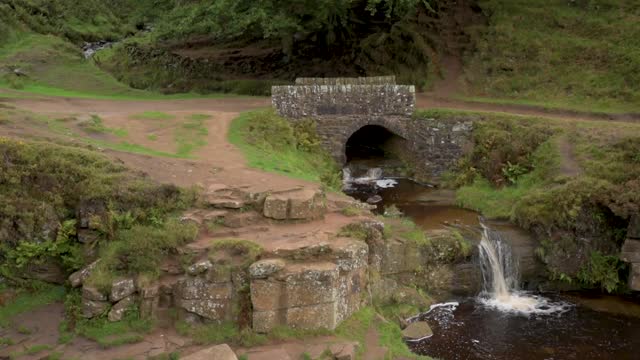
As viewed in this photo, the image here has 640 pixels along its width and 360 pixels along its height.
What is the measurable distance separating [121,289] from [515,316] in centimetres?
979

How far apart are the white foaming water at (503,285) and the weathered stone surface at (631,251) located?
2.30 m

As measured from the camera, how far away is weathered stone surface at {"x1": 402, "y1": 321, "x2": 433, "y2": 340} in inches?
631

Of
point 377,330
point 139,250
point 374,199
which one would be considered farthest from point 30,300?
point 374,199

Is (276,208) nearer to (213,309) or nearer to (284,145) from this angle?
(213,309)

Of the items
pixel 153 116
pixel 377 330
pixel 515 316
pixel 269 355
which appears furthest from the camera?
pixel 153 116

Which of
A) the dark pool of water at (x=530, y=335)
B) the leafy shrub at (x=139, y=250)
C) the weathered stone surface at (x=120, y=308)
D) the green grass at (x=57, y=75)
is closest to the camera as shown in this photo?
the weathered stone surface at (x=120, y=308)

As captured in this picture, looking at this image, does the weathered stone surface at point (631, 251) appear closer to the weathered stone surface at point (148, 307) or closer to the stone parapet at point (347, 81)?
the stone parapet at point (347, 81)

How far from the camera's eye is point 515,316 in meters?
17.3

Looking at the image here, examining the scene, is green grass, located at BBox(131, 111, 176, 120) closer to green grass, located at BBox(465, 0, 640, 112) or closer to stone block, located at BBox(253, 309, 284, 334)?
stone block, located at BBox(253, 309, 284, 334)

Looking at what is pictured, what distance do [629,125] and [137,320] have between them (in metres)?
18.3

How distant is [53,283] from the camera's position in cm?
1581

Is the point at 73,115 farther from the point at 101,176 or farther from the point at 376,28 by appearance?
the point at 376,28

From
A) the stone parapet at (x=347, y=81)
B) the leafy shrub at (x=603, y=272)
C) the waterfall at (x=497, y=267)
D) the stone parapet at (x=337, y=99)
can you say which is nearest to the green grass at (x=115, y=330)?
the waterfall at (x=497, y=267)

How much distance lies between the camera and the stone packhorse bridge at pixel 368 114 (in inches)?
1012
